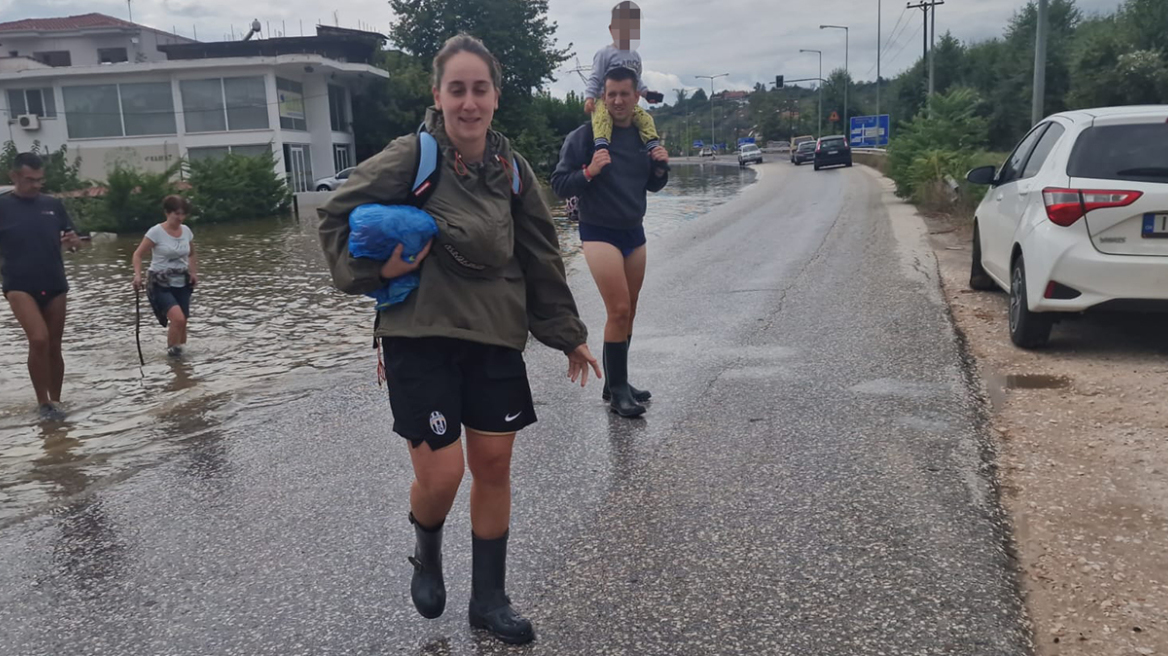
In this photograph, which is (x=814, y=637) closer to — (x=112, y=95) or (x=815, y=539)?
(x=815, y=539)

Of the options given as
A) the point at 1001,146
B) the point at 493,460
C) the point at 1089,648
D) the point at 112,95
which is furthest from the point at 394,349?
the point at 1001,146

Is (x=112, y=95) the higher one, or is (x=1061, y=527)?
(x=112, y=95)

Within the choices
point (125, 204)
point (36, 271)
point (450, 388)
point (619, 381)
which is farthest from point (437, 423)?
point (125, 204)

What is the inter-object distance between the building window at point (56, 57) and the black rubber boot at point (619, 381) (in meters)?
63.9

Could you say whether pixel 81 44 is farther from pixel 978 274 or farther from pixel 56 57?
pixel 978 274

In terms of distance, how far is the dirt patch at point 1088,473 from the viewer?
2951 mm

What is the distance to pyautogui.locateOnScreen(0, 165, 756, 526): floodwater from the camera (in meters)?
5.46

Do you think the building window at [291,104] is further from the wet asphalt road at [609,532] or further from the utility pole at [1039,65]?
the wet asphalt road at [609,532]

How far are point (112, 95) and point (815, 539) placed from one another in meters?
42.2

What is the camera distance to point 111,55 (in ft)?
192

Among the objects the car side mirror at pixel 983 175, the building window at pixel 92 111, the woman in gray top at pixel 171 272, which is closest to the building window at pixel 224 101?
the building window at pixel 92 111

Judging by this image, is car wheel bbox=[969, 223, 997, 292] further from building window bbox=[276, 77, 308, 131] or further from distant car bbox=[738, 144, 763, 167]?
distant car bbox=[738, 144, 763, 167]

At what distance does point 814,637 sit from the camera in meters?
2.90

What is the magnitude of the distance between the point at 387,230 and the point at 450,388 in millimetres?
506
